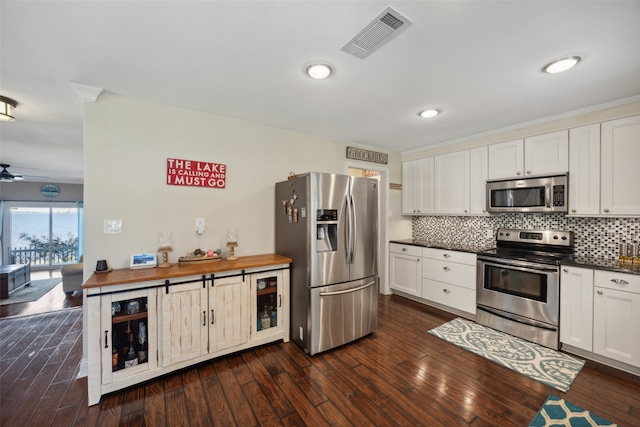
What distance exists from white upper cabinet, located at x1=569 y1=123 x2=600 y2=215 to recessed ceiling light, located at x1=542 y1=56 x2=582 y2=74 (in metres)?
1.22

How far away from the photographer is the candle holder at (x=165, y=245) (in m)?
2.49

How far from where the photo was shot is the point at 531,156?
3109mm

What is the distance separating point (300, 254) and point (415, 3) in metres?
2.18

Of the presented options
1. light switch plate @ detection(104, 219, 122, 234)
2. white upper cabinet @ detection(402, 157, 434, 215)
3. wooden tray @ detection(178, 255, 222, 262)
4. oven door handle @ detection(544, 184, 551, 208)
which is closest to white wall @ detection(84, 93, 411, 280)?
light switch plate @ detection(104, 219, 122, 234)

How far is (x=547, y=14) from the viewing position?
4.73ft

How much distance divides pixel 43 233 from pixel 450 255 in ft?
34.6

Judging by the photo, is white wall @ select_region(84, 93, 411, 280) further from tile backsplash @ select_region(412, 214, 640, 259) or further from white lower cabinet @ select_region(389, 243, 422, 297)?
tile backsplash @ select_region(412, 214, 640, 259)

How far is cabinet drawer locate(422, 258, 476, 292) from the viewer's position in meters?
3.36

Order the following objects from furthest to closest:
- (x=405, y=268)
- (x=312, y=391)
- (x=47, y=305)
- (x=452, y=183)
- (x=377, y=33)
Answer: (x=405, y=268) < (x=47, y=305) < (x=452, y=183) < (x=312, y=391) < (x=377, y=33)

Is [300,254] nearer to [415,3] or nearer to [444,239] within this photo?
[415,3]

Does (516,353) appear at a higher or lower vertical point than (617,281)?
lower

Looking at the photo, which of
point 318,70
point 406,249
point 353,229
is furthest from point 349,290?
point 318,70

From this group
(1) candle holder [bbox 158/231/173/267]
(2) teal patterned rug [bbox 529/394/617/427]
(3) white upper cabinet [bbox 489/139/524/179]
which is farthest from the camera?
(3) white upper cabinet [bbox 489/139/524/179]

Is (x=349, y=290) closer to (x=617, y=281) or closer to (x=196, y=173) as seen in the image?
(x=196, y=173)
